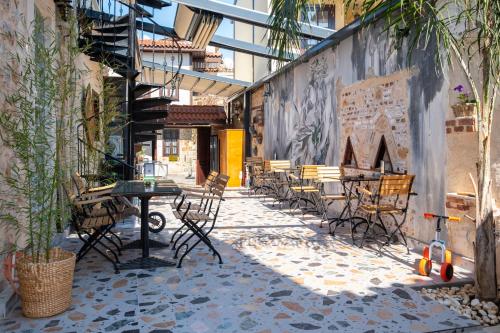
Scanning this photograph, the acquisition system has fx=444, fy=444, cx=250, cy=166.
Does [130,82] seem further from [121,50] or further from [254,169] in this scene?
[254,169]

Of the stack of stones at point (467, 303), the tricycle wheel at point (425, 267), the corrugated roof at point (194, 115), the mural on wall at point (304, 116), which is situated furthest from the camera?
the corrugated roof at point (194, 115)

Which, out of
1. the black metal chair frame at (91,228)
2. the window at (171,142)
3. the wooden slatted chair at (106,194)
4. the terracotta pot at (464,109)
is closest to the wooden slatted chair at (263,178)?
the wooden slatted chair at (106,194)

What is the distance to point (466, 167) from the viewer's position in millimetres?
4191

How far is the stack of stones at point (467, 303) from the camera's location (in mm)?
3026

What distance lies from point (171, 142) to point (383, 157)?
681 inches

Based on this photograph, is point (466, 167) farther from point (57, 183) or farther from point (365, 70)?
point (57, 183)

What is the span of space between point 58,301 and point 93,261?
4.64 ft

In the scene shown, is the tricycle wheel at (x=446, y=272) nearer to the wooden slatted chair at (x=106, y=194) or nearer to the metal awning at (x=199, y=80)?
the wooden slatted chair at (x=106, y=194)

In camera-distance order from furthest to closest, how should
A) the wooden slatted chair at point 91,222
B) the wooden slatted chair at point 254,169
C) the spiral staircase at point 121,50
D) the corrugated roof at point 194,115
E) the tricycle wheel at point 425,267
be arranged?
1. the corrugated roof at point 194,115
2. the wooden slatted chair at point 254,169
3. the spiral staircase at point 121,50
4. the wooden slatted chair at point 91,222
5. the tricycle wheel at point 425,267

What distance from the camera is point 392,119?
5.49 metres

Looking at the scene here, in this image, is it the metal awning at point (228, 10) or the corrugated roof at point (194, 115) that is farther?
the corrugated roof at point (194, 115)

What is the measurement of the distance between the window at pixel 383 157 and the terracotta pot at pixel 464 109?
1558 millimetres

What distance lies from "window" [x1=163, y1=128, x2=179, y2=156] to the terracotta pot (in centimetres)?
1888

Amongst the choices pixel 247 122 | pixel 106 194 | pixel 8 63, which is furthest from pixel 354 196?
pixel 247 122
